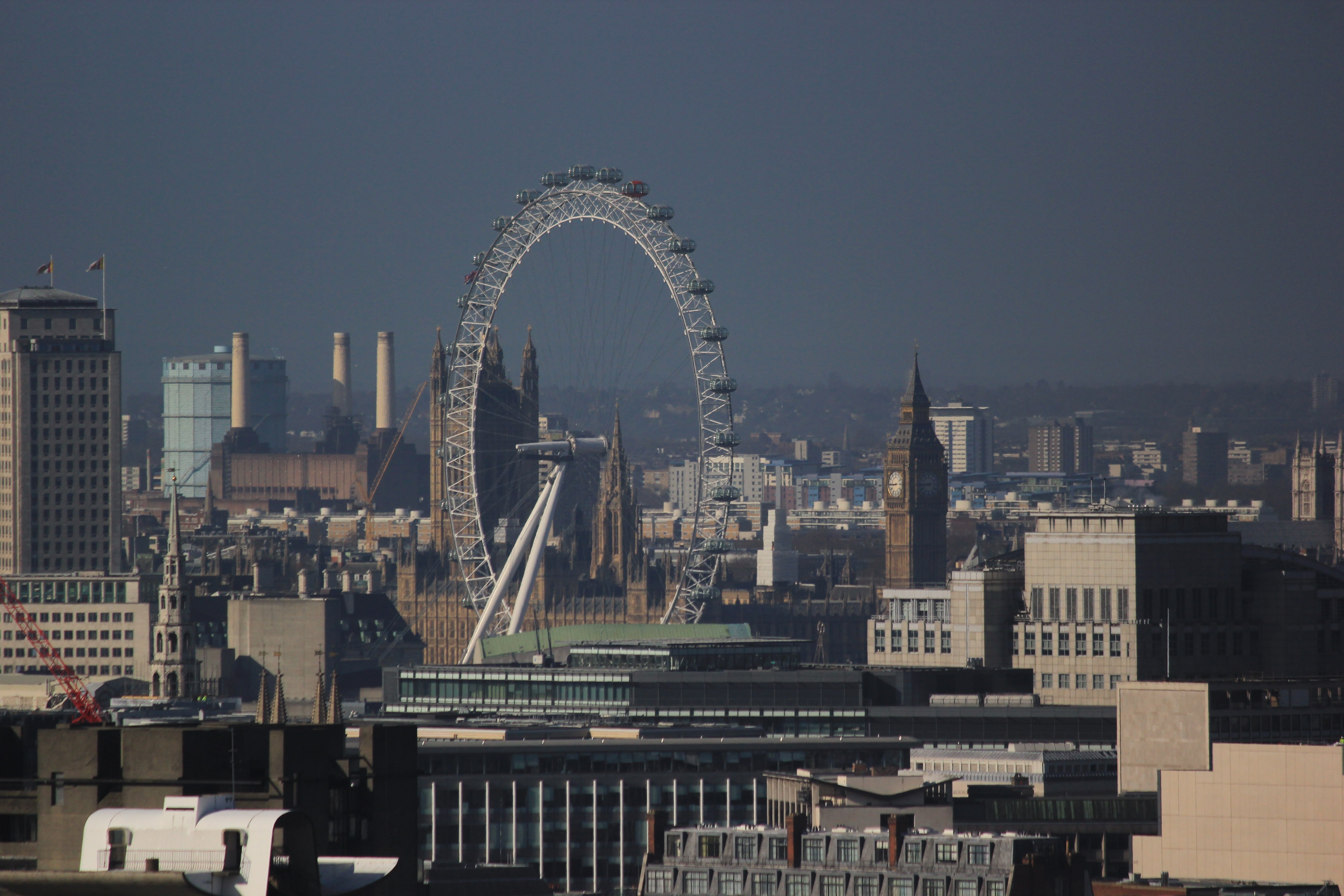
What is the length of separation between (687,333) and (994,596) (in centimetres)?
5642

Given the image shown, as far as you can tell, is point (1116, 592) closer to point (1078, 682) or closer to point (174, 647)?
point (1078, 682)

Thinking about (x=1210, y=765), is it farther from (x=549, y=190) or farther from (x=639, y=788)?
(x=549, y=190)

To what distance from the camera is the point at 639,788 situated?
3935 inches

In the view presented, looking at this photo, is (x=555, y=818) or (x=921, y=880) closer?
(x=921, y=880)

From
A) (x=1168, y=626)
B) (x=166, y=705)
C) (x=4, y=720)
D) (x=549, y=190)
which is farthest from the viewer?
(x=549, y=190)

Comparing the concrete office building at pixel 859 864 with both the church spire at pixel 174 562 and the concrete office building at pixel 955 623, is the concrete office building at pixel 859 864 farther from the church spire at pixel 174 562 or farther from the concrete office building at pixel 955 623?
the church spire at pixel 174 562

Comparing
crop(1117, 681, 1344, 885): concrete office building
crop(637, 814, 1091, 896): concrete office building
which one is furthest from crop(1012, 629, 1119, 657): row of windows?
crop(637, 814, 1091, 896): concrete office building

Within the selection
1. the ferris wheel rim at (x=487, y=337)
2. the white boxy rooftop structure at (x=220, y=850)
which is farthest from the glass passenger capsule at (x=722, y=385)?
the white boxy rooftop structure at (x=220, y=850)

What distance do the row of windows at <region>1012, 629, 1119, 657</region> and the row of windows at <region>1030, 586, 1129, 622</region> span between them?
67 centimetres

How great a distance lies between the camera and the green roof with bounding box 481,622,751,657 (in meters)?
145

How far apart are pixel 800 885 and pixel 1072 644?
60048 millimetres

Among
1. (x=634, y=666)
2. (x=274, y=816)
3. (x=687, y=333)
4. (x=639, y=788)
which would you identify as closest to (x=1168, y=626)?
(x=634, y=666)

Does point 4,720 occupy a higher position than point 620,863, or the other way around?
point 4,720

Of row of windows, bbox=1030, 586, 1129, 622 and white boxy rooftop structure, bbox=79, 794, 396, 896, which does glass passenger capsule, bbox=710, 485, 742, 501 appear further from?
white boxy rooftop structure, bbox=79, 794, 396, 896
